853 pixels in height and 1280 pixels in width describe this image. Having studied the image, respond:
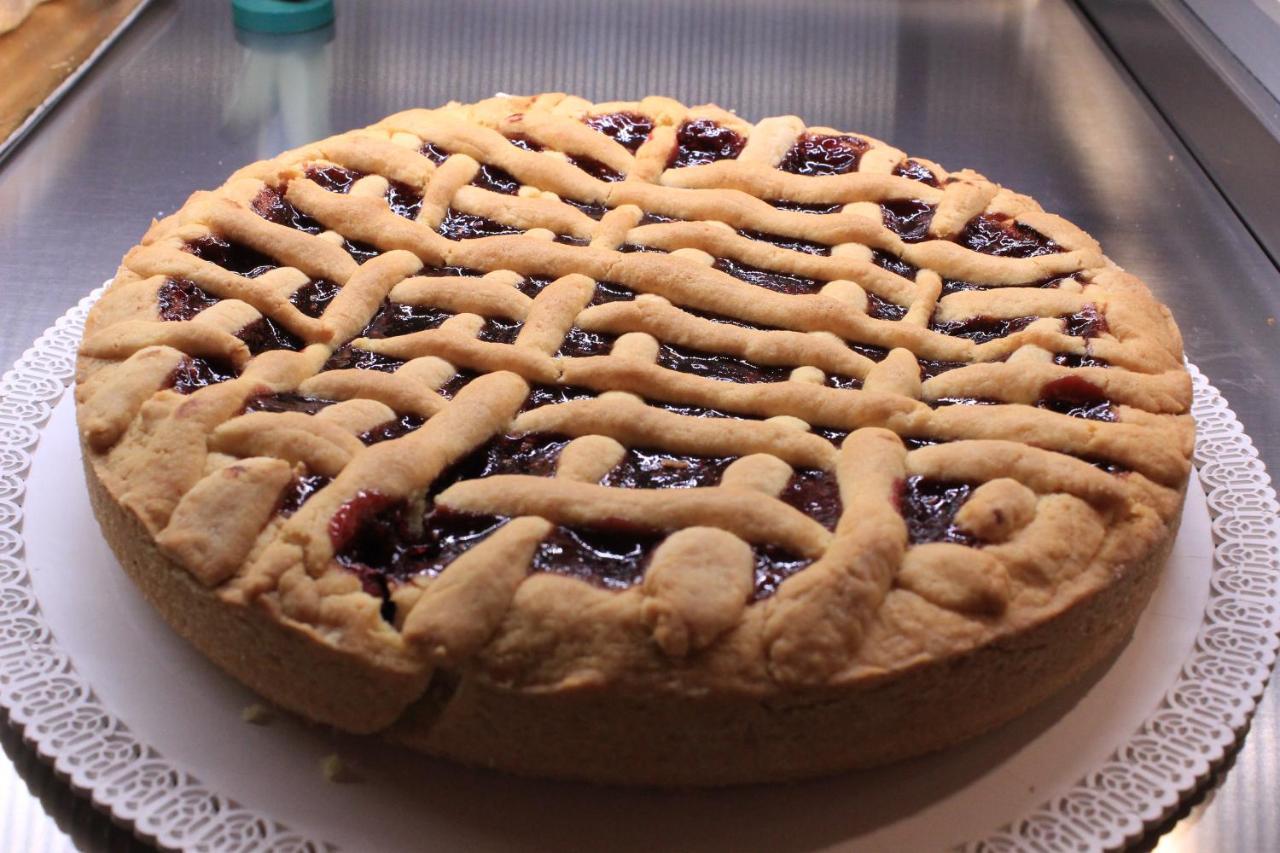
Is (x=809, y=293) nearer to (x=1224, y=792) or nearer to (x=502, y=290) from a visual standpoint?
(x=502, y=290)

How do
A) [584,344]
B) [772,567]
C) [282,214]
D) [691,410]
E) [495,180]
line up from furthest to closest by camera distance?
1. [495,180]
2. [282,214]
3. [584,344]
4. [691,410]
5. [772,567]

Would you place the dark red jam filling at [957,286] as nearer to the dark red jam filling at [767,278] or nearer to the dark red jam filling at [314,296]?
the dark red jam filling at [767,278]

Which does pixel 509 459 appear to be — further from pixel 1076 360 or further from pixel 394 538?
pixel 1076 360

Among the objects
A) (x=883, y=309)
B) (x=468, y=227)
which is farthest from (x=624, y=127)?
(x=883, y=309)

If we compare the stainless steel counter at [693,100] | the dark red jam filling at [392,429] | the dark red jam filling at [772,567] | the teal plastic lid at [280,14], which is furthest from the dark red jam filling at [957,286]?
the teal plastic lid at [280,14]

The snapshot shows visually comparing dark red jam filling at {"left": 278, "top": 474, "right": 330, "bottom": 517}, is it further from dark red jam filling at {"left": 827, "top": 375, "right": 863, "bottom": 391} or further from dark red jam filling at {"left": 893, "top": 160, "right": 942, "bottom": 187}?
dark red jam filling at {"left": 893, "top": 160, "right": 942, "bottom": 187}

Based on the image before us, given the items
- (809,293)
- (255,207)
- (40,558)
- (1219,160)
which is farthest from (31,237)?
(1219,160)
